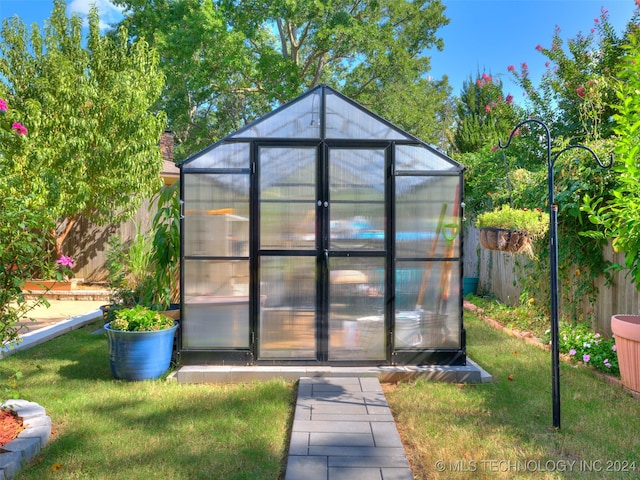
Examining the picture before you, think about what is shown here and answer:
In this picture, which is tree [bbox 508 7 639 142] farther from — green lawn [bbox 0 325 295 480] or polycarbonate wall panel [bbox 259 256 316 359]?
green lawn [bbox 0 325 295 480]

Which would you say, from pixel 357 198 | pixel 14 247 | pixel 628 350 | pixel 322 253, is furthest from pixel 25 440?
pixel 628 350

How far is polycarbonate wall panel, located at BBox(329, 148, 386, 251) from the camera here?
4.75 metres

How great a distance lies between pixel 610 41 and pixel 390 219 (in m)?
6.81

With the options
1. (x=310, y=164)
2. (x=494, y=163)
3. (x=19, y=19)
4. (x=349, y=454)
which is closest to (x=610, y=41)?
(x=494, y=163)

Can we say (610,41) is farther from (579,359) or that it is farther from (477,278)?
(579,359)

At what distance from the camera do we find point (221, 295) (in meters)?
4.72

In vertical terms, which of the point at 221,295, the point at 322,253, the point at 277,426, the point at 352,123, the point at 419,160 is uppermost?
the point at 352,123

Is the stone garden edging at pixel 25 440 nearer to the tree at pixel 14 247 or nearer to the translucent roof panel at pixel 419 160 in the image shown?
the tree at pixel 14 247

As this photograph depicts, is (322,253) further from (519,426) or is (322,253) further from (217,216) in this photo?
(519,426)

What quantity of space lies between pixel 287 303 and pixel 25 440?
7.82 feet

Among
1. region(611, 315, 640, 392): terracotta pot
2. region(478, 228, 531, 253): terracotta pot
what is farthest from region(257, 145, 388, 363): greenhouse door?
region(611, 315, 640, 392): terracotta pot

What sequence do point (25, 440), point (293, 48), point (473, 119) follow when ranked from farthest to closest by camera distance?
point (473, 119) → point (293, 48) → point (25, 440)

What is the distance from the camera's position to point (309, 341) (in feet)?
15.6

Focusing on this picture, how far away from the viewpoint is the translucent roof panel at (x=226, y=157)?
4676mm
